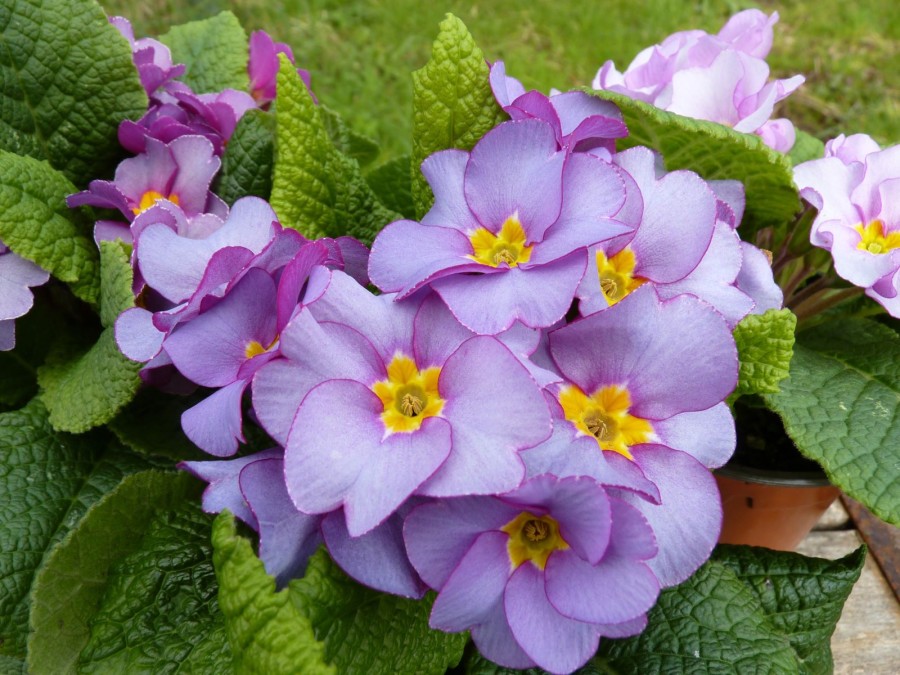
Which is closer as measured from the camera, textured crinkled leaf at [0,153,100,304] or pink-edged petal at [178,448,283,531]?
pink-edged petal at [178,448,283,531]

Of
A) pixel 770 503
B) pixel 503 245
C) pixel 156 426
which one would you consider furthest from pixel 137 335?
pixel 770 503

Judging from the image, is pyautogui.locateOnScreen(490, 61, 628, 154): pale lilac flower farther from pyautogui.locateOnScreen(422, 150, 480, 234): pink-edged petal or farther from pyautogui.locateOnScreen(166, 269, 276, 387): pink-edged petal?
pyautogui.locateOnScreen(166, 269, 276, 387): pink-edged petal

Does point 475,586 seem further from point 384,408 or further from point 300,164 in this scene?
point 300,164

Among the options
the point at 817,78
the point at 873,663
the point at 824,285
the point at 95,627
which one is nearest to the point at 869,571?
the point at 873,663

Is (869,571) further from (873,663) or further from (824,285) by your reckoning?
(824,285)

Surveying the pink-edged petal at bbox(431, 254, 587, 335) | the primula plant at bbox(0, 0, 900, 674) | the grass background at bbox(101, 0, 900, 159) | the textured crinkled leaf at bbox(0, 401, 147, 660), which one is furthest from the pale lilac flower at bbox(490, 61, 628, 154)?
the grass background at bbox(101, 0, 900, 159)

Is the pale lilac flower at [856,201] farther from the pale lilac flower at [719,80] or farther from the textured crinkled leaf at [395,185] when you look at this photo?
the textured crinkled leaf at [395,185]
